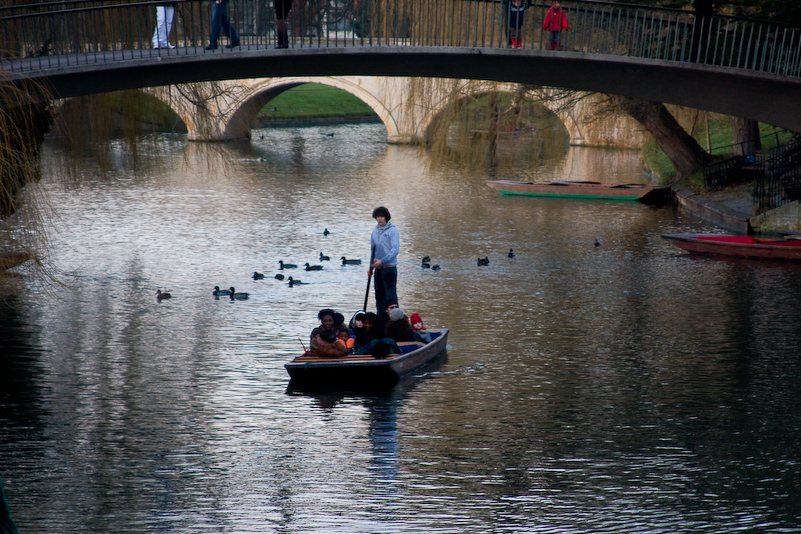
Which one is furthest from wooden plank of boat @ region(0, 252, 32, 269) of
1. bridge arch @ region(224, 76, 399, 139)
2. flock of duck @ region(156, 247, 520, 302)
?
bridge arch @ region(224, 76, 399, 139)

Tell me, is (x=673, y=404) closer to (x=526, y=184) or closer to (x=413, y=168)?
(x=526, y=184)

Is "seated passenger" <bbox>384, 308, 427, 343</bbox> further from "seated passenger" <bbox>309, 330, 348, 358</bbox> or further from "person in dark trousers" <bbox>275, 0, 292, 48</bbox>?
"person in dark trousers" <bbox>275, 0, 292, 48</bbox>

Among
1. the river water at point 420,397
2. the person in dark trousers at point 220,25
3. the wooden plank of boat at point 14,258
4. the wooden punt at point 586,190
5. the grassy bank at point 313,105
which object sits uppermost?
the person in dark trousers at point 220,25

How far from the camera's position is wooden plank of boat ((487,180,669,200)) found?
2931 cm

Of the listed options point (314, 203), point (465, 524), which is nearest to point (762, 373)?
point (465, 524)

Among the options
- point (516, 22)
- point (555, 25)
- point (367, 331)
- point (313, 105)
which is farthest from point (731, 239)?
point (313, 105)

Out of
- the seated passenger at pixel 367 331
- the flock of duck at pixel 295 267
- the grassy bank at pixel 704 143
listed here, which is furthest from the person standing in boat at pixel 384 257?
the grassy bank at pixel 704 143

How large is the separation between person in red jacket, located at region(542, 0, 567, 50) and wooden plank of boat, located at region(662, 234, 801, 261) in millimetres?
5200

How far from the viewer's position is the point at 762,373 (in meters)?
11.5

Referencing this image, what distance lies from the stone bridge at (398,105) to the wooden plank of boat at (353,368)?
31.7ft

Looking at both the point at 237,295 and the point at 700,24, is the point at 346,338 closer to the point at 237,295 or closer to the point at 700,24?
the point at 237,295

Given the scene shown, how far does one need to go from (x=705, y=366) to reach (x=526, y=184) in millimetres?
18445

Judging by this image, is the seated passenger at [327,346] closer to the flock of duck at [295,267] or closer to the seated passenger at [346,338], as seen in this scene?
the seated passenger at [346,338]

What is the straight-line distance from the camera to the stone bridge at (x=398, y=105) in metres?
23.5
